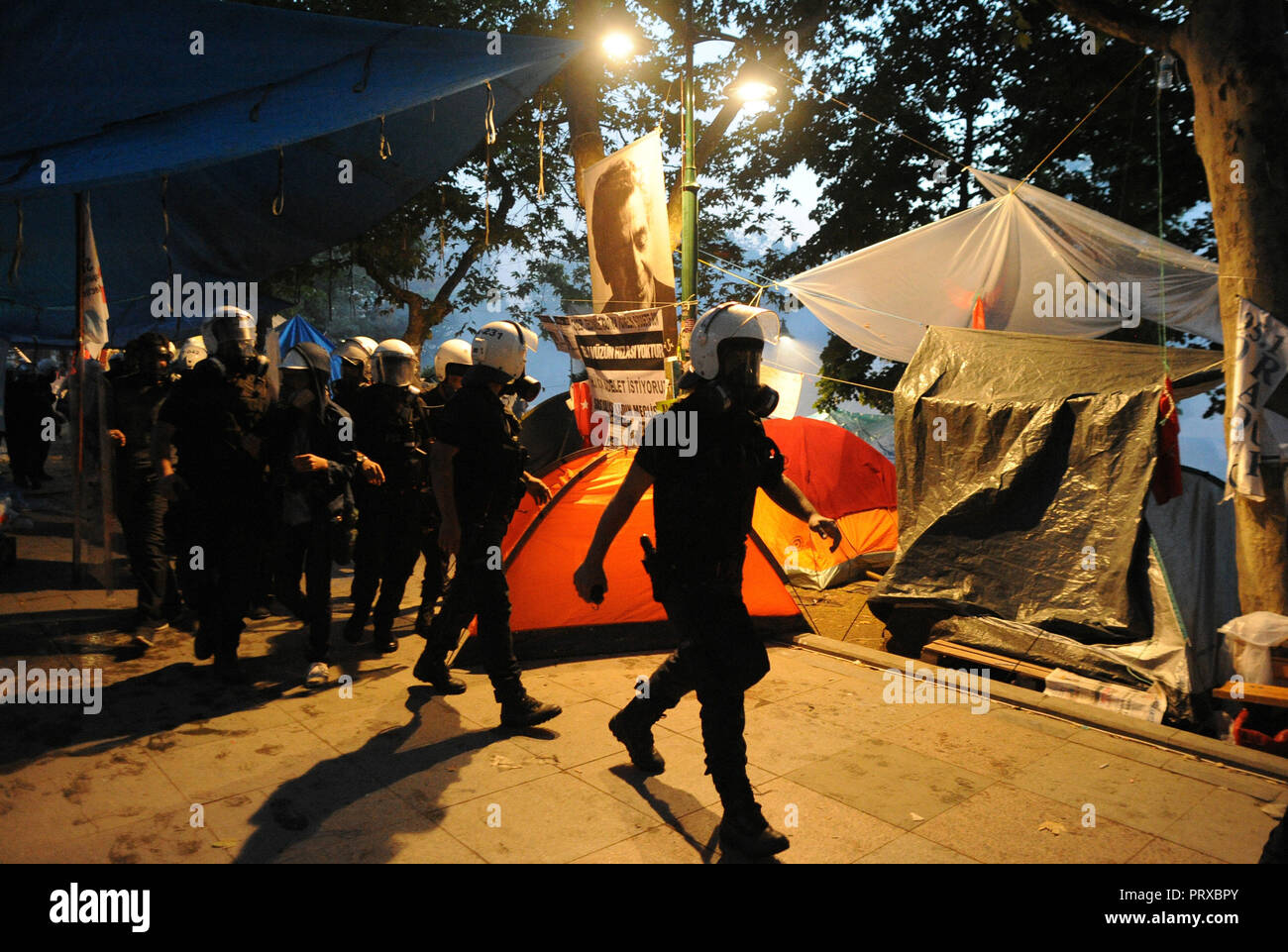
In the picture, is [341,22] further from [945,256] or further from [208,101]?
[945,256]

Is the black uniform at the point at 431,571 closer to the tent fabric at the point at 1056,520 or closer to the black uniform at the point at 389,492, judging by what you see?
the black uniform at the point at 389,492

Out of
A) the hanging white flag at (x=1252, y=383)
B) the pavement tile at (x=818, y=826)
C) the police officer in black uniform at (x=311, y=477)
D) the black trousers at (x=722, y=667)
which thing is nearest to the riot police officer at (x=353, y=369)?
the police officer in black uniform at (x=311, y=477)

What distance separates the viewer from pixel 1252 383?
477 cm

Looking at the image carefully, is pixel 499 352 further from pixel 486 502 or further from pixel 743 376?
pixel 743 376

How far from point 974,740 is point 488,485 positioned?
300cm

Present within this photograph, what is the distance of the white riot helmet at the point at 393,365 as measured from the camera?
5.58 m

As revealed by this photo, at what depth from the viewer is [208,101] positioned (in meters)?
5.08

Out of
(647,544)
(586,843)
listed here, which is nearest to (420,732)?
(586,843)

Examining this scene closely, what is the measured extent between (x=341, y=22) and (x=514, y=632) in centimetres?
418

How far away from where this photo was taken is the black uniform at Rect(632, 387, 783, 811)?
125 inches

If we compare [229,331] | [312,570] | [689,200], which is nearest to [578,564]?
[312,570]

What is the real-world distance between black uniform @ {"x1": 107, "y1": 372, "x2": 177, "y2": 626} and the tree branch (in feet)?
23.8

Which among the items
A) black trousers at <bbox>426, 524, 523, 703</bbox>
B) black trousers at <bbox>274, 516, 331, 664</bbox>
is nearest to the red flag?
black trousers at <bbox>426, 524, 523, 703</bbox>

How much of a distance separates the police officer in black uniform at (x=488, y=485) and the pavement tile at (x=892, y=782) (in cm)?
152
